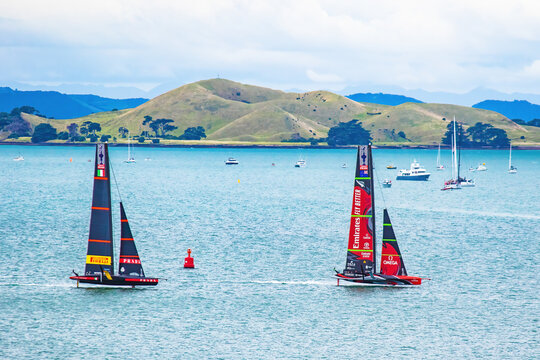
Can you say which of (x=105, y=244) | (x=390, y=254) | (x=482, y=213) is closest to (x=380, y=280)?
(x=390, y=254)

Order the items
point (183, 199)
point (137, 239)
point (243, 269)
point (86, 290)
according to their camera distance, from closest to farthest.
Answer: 1. point (86, 290)
2. point (243, 269)
3. point (137, 239)
4. point (183, 199)

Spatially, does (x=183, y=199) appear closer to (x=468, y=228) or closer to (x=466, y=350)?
(x=468, y=228)

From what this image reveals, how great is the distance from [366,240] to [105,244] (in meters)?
18.2

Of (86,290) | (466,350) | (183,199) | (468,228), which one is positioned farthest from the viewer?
(183,199)

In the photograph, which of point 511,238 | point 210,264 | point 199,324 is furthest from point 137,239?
point 511,238

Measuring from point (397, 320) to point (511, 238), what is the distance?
146 feet

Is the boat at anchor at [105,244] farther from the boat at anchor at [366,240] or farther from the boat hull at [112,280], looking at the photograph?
the boat at anchor at [366,240]

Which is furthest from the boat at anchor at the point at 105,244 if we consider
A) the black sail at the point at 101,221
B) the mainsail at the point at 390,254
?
the mainsail at the point at 390,254

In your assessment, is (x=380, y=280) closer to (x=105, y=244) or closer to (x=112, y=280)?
(x=112, y=280)

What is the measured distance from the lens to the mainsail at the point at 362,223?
172 feet

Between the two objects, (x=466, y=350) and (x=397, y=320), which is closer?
(x=466, y=350)

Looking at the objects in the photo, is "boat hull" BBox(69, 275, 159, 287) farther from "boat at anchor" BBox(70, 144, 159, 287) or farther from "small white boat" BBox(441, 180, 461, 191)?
"small white boat" BBox(441, 180, 461, 191)

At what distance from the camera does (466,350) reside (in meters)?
46.1

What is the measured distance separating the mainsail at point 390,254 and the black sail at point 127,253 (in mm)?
17501
